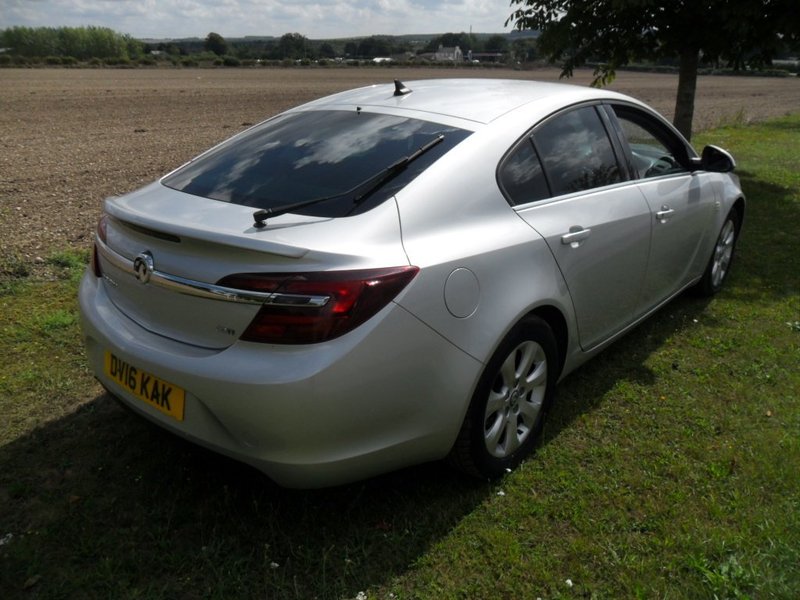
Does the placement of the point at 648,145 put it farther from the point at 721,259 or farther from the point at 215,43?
the point at 215,43

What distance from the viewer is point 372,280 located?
2.38 meters

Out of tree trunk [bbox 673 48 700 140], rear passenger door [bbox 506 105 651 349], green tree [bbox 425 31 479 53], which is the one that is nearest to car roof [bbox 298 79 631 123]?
rear passenger door [bbox 506 105 651 349]

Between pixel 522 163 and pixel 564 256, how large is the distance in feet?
1.49

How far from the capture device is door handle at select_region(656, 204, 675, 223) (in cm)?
401

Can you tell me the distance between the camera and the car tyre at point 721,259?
17.1ft

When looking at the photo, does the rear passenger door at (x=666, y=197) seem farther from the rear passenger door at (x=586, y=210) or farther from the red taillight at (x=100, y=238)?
the red taillight at (x=100, y=238)

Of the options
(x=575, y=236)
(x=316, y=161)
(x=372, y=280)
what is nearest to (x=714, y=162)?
(x=575, y=236)

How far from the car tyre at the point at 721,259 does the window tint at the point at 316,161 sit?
2956 mm

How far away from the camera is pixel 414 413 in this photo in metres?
2.57

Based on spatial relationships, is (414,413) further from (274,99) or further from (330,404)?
(274,99)

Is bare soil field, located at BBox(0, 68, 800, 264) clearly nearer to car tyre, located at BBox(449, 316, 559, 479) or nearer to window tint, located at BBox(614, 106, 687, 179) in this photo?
car tyre, located at BBox(449, 316, 559, 479)

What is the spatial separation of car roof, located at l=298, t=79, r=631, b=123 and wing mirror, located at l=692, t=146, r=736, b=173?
0.94m

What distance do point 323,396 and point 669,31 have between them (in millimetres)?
9458

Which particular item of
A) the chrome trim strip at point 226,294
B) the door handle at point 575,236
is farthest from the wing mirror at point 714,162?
the chrome trim strip at point 226,294
